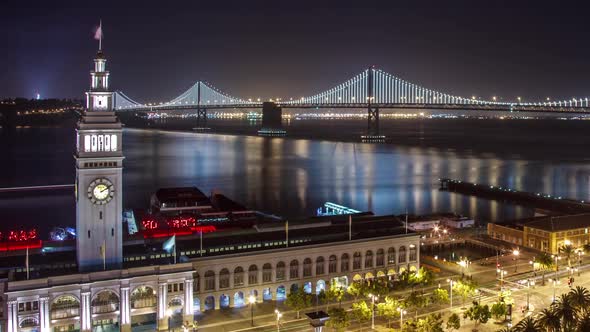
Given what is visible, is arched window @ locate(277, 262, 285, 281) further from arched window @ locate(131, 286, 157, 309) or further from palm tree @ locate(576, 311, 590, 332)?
palm tree @ locate(576, 311, 590, 332)

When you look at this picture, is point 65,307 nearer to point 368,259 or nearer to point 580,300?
point 368,259

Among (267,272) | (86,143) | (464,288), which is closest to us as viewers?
(86,143)

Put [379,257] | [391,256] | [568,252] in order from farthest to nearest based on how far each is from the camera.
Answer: [568,252]
[391,256]
[379,257]

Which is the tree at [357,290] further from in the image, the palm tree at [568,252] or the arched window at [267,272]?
the palm tree at [568,252]

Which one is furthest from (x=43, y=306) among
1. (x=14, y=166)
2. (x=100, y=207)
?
(x=14, y=166)

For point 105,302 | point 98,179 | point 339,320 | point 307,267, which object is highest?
point 98,179

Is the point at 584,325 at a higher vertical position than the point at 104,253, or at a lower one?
lower

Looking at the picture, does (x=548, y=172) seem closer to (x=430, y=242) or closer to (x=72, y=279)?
(x=430, y=242)

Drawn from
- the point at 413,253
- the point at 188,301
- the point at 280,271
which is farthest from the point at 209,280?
the point at 413,253
